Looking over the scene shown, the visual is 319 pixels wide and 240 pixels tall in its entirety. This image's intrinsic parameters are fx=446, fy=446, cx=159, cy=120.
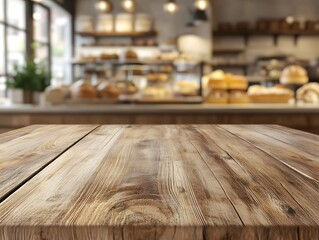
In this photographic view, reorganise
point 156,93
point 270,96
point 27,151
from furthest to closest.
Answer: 1. point 156,93
2. point 270,96
3. point 27,151

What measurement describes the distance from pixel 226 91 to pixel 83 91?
1086 millimetres

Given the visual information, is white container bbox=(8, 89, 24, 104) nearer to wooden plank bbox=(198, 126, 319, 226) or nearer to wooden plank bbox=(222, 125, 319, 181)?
wooden plank bbox=(222, 125, 319, 181)

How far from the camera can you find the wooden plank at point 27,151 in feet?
2.61

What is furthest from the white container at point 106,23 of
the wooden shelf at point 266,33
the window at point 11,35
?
the window at point 11,35

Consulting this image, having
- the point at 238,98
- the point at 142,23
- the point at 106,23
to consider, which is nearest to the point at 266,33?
the point at 142,23

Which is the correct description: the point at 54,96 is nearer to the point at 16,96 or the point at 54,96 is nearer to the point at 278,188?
the point at 16,96

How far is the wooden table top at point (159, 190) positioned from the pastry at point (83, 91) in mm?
1962

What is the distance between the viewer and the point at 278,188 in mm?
714

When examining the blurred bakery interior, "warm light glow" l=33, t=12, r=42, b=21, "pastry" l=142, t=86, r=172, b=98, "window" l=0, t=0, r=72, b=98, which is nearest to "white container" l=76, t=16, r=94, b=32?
the blurred bakery interior

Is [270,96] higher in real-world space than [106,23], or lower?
lower

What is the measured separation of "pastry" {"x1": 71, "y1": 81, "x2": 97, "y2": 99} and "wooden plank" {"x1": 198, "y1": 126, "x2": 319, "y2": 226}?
7.24ft

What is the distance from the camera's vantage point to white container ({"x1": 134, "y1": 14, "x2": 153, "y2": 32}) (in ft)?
25.5

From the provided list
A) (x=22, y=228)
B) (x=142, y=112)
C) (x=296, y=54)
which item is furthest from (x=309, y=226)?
(x=296, y=54)

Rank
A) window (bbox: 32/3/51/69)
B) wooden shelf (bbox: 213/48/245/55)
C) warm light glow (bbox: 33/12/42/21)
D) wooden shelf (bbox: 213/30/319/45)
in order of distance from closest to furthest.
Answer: warm light glow (bbox: 33/12/42/21) < window (bbox: 32/3/51/69) < wooden shelf (bbox: 213/30/319/45) < wooden shelf (bbox: 213/48/245/55)
